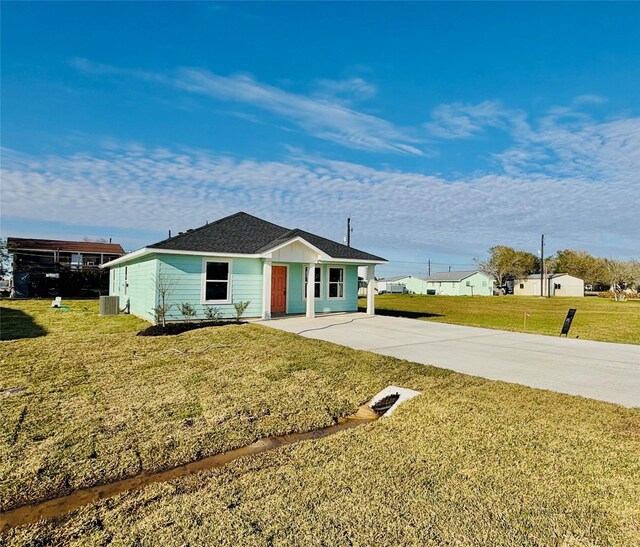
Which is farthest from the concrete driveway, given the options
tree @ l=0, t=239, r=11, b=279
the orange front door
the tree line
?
the tree line

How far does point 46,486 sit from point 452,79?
1802 centimetres

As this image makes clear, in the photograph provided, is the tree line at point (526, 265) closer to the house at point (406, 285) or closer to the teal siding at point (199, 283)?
the house at point (406, 285)

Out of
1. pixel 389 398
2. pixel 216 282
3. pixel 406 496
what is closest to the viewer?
pixel 406 496

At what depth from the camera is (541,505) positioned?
279 centimetres

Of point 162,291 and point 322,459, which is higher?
point 162,291

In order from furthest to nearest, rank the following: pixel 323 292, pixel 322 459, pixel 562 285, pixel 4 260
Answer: pixel 562 285 < pixel 4 260 < pixel 323 292 < pixel 322 459

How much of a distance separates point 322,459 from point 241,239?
42.9 feet

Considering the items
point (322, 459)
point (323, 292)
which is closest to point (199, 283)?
point (323, 292)

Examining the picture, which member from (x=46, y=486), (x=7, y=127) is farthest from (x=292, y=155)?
(x=46, y=486)

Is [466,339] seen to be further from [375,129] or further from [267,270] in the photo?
[375,129]

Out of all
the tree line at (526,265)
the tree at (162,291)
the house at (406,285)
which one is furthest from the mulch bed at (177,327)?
the tree line at (526,265)

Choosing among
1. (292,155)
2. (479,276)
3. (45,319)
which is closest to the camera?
(45,319)

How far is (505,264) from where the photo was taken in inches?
2756

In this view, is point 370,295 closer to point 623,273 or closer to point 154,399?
point 154,399
